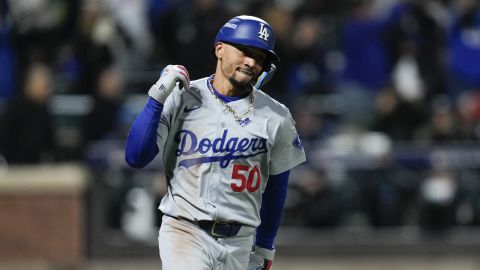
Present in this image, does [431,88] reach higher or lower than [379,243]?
higher

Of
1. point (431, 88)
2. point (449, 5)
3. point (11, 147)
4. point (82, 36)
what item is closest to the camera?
point (11, 147)

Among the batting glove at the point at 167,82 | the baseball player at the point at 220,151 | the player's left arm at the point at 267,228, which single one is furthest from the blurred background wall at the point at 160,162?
the batting glove at the point at 167,82

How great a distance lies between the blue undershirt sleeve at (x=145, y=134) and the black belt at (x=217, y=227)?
1.22 ft

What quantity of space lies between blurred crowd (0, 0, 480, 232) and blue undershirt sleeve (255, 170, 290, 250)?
4.88 meters

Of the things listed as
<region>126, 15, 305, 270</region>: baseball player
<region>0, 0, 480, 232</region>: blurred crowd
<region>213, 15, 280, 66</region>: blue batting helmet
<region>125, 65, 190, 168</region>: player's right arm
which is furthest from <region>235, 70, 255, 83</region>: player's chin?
<region>0, 0, 480, 232</region>: blurred crowd

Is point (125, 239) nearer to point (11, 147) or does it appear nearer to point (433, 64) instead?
point (11, 147)

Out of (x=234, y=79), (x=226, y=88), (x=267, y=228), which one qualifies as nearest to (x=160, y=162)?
(x=267, y=228)

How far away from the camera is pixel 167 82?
15.1 feet

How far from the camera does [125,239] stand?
10391mm

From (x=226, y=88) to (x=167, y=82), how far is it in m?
0.39

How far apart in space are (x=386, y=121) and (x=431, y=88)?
3.85 ft

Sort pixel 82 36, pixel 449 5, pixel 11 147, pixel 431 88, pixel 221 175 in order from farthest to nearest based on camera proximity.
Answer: pixel 449 5, pixel 431 88, pixel 82 36, pixel 11 147, pixel 221 175

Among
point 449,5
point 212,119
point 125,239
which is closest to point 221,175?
point 212,119

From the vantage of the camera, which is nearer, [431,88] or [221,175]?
[221,175]
